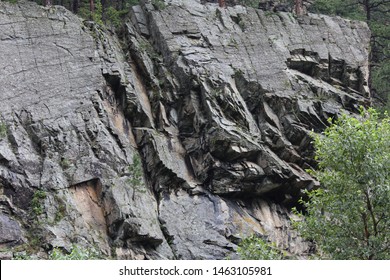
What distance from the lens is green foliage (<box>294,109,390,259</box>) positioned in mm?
19453

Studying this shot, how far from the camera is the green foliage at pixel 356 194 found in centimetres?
1945

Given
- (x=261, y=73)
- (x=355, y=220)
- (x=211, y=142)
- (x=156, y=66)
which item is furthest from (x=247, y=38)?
(x=355, y=220)

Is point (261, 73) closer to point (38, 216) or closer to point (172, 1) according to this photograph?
point (172, 1)

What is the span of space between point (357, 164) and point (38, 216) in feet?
38.4

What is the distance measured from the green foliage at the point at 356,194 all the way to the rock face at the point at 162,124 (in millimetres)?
7260

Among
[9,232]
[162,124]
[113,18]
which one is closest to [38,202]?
[9,232]

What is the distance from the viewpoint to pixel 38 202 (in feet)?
80.7

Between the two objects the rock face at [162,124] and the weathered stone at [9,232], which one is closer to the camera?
the weathered stone at [9,232]

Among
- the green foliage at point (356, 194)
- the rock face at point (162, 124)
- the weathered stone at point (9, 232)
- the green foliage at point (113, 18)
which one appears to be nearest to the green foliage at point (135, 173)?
the rock face at point (162, 124)

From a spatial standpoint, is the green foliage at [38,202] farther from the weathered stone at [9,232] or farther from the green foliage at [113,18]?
the green foliage at [113,18]

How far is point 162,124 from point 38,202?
7.81 meters

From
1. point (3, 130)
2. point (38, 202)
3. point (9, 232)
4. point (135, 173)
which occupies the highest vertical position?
point (3, 130)

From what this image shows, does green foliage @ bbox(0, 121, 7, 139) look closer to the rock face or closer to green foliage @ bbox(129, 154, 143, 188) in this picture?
the rock face

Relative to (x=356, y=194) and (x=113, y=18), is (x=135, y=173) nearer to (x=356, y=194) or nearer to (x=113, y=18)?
(x=356, y=194)
